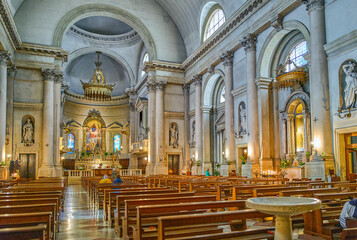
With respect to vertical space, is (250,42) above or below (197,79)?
above

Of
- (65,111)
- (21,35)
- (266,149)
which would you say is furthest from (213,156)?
(65,111)

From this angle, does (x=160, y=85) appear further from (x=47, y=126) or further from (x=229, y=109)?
(x=47, y=126)

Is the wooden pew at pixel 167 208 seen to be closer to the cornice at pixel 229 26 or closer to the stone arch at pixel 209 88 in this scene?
the cornice at pixel 229 26

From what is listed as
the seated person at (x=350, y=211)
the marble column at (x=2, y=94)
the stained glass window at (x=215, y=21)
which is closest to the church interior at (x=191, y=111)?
the seated person at (x=350, y=211)

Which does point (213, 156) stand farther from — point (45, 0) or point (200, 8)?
point (45, 0)

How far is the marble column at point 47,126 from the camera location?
83.1 ft

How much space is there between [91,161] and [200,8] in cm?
2350

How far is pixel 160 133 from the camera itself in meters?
30.1

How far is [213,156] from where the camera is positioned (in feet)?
90.0

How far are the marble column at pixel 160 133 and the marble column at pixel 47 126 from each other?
8.96m

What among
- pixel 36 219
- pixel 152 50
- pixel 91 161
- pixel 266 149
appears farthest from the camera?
pixel 91 161

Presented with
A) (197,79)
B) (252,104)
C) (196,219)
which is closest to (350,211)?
(196,219)

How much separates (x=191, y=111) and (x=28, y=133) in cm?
1381

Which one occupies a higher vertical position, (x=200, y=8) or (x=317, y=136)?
(x=200, y=8)
